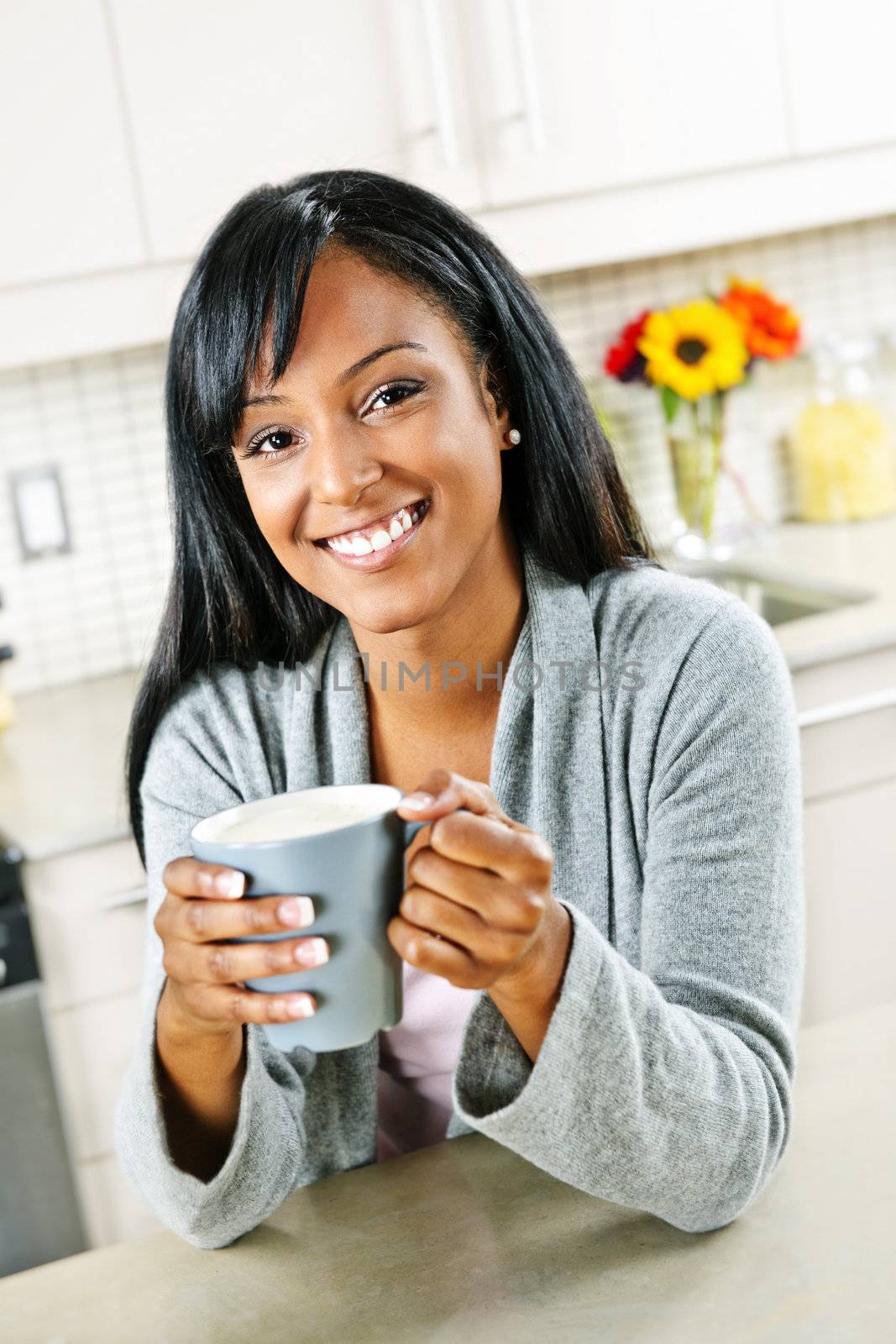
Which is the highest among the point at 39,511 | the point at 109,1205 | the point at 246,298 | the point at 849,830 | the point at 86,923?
the point at 246,298

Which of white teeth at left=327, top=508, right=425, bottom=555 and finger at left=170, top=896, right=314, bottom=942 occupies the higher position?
white teeth at left=327, top=508, right=425, bottom=555

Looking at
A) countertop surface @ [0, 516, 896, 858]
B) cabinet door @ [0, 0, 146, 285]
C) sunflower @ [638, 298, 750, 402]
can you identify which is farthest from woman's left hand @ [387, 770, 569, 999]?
sunflower @ [638, 298, 750, 402]

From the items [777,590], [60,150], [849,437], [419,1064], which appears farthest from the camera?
[849,437]

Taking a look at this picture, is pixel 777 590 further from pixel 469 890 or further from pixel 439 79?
pixel 469 890

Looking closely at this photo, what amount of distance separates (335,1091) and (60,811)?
28.7 inches

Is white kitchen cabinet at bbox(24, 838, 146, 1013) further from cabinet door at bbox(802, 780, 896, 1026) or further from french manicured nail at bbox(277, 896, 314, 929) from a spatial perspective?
french manicured nail at bbox(277, 896, 314, 929)

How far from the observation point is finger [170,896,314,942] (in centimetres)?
60

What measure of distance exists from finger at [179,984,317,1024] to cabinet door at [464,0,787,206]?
1.54 meters

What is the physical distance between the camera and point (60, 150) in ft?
5.99

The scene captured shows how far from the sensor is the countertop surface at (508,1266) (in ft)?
2.10

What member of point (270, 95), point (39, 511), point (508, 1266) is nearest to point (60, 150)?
point (270, 95)

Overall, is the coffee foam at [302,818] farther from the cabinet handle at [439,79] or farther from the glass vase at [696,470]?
the glass vase at [696,470]

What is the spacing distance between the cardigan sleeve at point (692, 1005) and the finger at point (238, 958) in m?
0.16

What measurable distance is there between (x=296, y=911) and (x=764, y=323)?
6.38 ft
